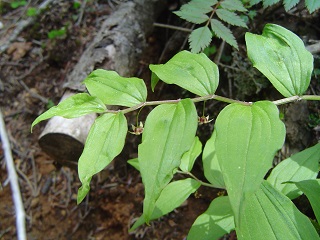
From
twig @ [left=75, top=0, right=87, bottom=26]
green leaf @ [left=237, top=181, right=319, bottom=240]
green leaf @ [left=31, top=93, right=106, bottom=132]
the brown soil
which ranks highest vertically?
green leaf @ [left=31, top=93, right=106, bottom=132]

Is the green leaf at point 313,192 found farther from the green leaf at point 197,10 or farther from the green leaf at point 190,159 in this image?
the green leaf at point 197,10

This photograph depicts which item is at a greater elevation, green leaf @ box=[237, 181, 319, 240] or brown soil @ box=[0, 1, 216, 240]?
green leaf @ box=[237, 181, 319, 240]

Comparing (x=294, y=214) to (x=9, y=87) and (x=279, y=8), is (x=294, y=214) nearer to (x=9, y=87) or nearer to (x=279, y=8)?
(x=279, y=8)

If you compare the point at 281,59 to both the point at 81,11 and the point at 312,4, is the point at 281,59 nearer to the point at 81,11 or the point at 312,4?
the point at 312,4

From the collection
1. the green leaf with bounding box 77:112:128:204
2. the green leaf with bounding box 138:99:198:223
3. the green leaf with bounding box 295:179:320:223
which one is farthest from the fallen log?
the green leaf with bounding box 295:179:320:223

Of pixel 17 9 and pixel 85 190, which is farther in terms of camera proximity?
pixel 17 9

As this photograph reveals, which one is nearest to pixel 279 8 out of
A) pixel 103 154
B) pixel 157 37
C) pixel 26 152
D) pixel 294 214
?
pixel 157 37

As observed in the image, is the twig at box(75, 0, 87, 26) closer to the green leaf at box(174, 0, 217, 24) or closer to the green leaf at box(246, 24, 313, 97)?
the green leaf at box(174, 0, 217, 24)
